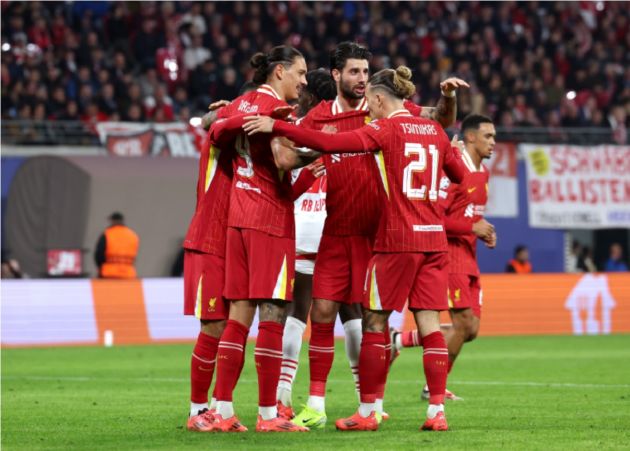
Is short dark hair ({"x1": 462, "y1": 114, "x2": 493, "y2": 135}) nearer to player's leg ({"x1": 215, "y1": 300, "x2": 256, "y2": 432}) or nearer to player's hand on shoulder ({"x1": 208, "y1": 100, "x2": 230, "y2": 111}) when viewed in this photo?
player's hand on shoulder ({"x1": 208, "y1": 100, "x2": 230, "y2": 111})

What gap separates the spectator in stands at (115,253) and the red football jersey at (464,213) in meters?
9.26

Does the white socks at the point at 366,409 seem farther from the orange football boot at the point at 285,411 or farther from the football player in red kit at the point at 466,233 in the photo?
the football player in red kit at the point at 466,233

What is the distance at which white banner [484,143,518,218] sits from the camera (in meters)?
23.3

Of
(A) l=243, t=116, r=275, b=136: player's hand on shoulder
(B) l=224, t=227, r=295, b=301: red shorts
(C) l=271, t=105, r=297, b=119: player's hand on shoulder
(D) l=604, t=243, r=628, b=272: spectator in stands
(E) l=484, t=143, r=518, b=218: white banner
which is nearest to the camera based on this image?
(A) l=243, t=116, r=275, b=136: player's hand on shoulder

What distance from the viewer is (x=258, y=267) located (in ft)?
27.0

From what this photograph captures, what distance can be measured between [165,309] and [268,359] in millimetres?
10997

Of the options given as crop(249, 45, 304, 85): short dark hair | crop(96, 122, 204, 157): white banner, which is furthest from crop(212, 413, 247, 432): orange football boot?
crop(96, 122, 204, 157): white banner

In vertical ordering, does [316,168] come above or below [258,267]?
above

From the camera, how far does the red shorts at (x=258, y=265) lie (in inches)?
323

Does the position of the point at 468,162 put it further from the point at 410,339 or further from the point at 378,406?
the point at 378,406

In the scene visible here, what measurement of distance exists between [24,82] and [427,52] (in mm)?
9134

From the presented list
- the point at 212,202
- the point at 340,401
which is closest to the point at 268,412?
the point at 212,202

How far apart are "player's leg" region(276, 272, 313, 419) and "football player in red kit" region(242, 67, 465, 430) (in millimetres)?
950

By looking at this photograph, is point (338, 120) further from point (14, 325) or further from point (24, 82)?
point (24, 82)
